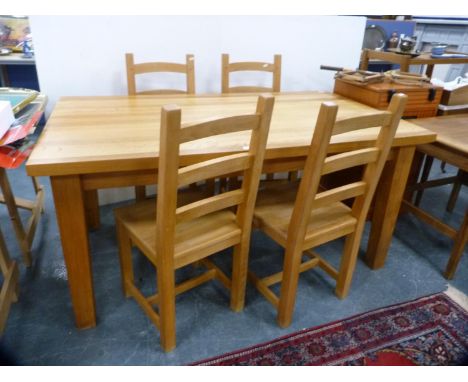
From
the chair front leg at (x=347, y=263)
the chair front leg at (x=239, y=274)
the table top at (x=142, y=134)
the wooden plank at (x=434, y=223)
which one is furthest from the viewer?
the wooden plank at (x=434, y=223)

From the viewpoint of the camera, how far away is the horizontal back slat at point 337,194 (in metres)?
1.38

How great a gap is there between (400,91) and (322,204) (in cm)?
105

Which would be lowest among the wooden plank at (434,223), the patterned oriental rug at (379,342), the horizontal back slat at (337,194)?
the patterned oriental rug at (379,342)

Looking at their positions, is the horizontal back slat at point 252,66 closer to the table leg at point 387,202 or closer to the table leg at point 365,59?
the table leg at point 365,59

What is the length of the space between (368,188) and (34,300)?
5.13 ft

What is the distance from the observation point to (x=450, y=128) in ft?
6.57

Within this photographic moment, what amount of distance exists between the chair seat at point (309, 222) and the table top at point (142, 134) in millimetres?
285

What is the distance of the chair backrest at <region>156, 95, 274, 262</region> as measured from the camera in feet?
3.34

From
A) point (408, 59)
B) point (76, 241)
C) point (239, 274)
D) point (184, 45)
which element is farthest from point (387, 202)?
point (184, 45)

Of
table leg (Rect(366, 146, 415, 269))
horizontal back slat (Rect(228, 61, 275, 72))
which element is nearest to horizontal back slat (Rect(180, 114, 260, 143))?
table leg (Rect(366, 146, 415, 269))

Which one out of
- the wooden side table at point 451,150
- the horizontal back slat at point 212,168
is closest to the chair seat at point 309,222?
the horizontal back slat at point 212,168

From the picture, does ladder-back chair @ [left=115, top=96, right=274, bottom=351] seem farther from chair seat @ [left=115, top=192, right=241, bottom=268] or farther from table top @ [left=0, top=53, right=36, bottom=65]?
table top @ [left=0, top=53, right=36, bottom=65]

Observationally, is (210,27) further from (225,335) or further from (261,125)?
(225,335)

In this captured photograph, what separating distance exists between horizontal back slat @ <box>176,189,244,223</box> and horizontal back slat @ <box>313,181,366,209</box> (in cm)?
29
